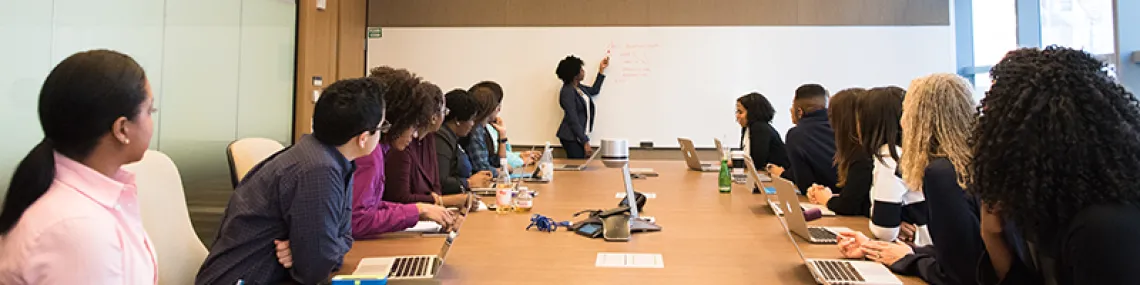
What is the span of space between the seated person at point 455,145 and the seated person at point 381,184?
0.69m

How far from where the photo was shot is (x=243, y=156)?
205 cm

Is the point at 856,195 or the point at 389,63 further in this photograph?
the point at 389,63

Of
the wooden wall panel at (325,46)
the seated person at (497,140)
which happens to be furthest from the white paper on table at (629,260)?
the wooden wall panel at (325,46)

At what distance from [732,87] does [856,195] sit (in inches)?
132

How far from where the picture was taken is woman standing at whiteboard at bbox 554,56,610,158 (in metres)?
5.23

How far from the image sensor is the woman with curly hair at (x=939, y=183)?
4.11 ft

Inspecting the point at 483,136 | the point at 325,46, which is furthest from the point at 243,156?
the point at 325,46

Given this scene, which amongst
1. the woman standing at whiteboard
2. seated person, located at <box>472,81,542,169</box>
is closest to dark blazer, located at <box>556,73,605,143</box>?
the woman standing at whiteboard

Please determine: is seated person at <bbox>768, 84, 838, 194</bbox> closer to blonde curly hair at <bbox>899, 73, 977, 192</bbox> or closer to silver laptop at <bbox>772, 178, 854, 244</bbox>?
silver laptop at <bbox>772, 178, 854, 244</bbox>

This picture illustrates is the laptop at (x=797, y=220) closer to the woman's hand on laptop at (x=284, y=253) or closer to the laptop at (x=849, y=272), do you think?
the laptop at (x=849, y=272)

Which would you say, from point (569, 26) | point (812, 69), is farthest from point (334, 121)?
point (812, 69)

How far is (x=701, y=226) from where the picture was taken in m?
1.92

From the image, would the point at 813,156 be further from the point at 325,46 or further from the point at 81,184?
the point at 325,46

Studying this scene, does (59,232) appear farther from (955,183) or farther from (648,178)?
(648,178)
